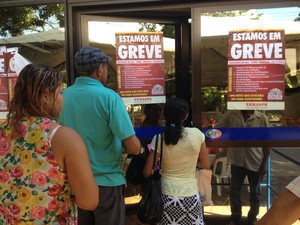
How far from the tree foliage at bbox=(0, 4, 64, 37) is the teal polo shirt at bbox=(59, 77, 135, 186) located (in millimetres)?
1323

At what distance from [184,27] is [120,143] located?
67.8 inches

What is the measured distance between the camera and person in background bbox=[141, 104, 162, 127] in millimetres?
3432

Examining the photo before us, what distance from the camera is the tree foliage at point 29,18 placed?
11.3 feet

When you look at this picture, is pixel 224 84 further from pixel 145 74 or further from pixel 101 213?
pixel 101 213

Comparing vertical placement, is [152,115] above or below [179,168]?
above

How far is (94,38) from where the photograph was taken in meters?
3.45

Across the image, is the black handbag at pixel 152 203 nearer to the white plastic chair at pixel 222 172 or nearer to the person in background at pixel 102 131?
the person in background at pixel 102 131

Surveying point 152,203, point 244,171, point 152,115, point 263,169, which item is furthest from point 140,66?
point 263,169

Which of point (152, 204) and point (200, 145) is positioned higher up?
point (200, 145)

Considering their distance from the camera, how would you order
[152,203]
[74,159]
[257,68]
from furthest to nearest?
[257,68], [152,203], [74,159]

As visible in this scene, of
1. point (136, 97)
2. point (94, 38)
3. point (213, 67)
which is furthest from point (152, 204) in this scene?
point (94, 38)

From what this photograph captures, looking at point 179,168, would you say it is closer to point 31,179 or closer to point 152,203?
point 152,203

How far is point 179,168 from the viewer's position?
2.69 m

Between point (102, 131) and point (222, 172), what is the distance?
6.14ft
